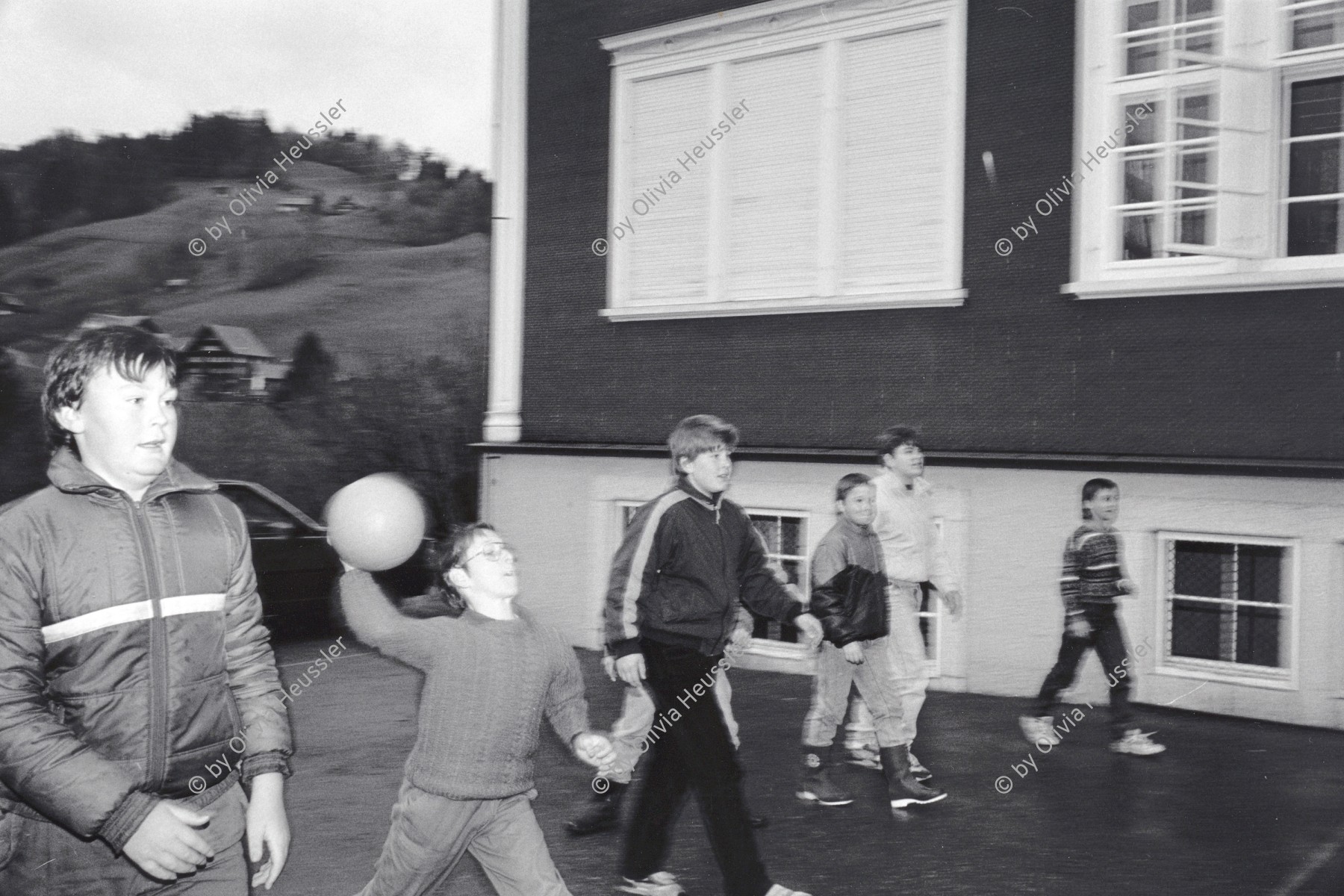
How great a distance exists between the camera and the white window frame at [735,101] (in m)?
9.29

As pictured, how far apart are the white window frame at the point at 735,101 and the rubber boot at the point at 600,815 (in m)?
4.45

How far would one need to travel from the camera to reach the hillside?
53.7 ft

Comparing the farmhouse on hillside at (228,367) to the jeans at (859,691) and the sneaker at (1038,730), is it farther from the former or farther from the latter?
the jeans at (859,691)

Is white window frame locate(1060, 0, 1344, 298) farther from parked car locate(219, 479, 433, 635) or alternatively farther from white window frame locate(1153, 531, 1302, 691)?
parked car locate(219, 479, 433, 635)

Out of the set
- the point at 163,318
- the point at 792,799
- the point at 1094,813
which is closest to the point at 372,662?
the point at 792,799

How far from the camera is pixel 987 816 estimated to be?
6.21m

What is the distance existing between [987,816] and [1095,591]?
1.41 meters

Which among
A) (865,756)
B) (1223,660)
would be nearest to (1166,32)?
(1223,660)

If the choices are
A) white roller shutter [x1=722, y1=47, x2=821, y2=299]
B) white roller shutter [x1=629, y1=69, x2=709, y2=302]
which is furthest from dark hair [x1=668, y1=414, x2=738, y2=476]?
white roller shutter [x1=629, y1=69, x2=709, y2=302]

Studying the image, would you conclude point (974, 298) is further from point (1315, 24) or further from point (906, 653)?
point (906, 653)

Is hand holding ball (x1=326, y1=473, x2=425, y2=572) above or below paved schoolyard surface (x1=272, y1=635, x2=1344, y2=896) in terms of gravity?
above

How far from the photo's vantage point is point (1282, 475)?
785 centimetres

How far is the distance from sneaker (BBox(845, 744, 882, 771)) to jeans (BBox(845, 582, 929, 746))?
547 millimetres

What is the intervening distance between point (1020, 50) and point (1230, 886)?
5.50 m
